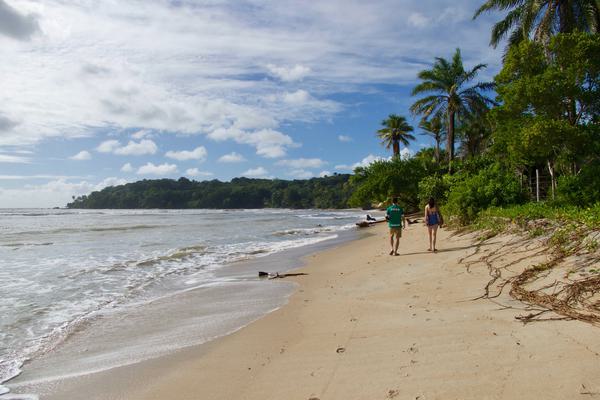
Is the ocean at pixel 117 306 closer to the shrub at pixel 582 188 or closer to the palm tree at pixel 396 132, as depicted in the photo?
the shrub at pixel 582 188

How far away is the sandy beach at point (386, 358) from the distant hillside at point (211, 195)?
123901 mm

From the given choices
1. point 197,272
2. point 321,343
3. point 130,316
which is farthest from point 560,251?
point 197,272

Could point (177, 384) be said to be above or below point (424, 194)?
below

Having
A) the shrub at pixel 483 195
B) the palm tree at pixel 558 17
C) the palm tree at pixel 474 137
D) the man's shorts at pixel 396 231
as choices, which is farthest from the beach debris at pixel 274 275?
the palm tree at pixel 474 137

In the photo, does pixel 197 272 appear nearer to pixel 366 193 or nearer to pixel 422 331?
pixel 422 331

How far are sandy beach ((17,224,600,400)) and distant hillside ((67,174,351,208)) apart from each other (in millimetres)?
123901

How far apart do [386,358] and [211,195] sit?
152835mm

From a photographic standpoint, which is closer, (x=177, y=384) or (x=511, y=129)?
(x=177, y=384)

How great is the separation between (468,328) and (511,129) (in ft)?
30.1

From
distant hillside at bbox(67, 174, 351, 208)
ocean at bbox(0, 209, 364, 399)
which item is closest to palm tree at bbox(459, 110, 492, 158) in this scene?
ocean at bbox(0, 209, 364, 399)

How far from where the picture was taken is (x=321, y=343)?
4.78m

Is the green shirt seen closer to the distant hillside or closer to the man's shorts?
the man's shorts

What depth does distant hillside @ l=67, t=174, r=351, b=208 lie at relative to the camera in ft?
469

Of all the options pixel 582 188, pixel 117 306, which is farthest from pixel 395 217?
pixel 117 306
